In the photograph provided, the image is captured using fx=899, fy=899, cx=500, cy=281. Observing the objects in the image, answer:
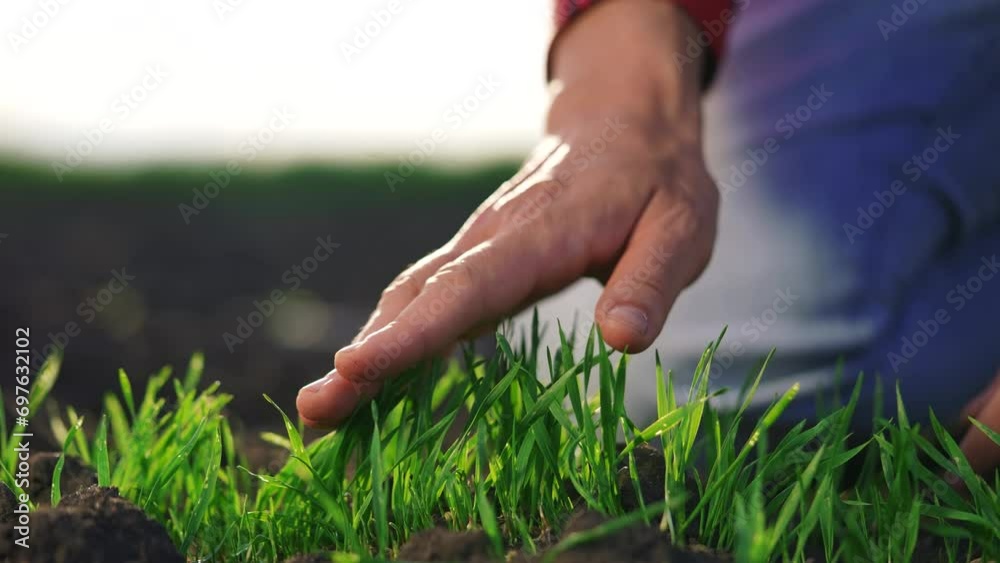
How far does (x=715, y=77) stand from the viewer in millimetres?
2170

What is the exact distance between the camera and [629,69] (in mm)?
1919

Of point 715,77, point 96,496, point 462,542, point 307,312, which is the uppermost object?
point 715,77

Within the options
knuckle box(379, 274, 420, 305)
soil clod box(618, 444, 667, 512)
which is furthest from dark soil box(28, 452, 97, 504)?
soil clod box(618, 444, 667, 512)

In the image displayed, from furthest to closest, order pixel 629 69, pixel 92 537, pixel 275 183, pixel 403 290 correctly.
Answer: pixel 275 183 → pixel 629 69 → pixel 403 290 → pixel 92 537

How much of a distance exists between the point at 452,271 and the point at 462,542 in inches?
22.1

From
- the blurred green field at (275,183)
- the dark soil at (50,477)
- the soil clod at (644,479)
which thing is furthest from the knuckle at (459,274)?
the blurred green field at (275,183)

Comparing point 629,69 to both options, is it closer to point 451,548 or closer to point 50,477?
point 451,548

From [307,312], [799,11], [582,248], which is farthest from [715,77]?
[307,312]

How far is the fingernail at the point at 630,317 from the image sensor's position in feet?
4.64

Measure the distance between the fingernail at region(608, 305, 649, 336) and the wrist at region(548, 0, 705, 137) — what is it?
55 cm

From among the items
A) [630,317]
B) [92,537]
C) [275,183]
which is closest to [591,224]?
[630,317]

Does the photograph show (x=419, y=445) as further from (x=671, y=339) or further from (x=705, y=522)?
(x=671, y=339)

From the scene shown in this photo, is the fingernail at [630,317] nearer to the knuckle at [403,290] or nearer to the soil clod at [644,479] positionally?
the soil clod at [644,479]

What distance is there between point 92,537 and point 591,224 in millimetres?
952
